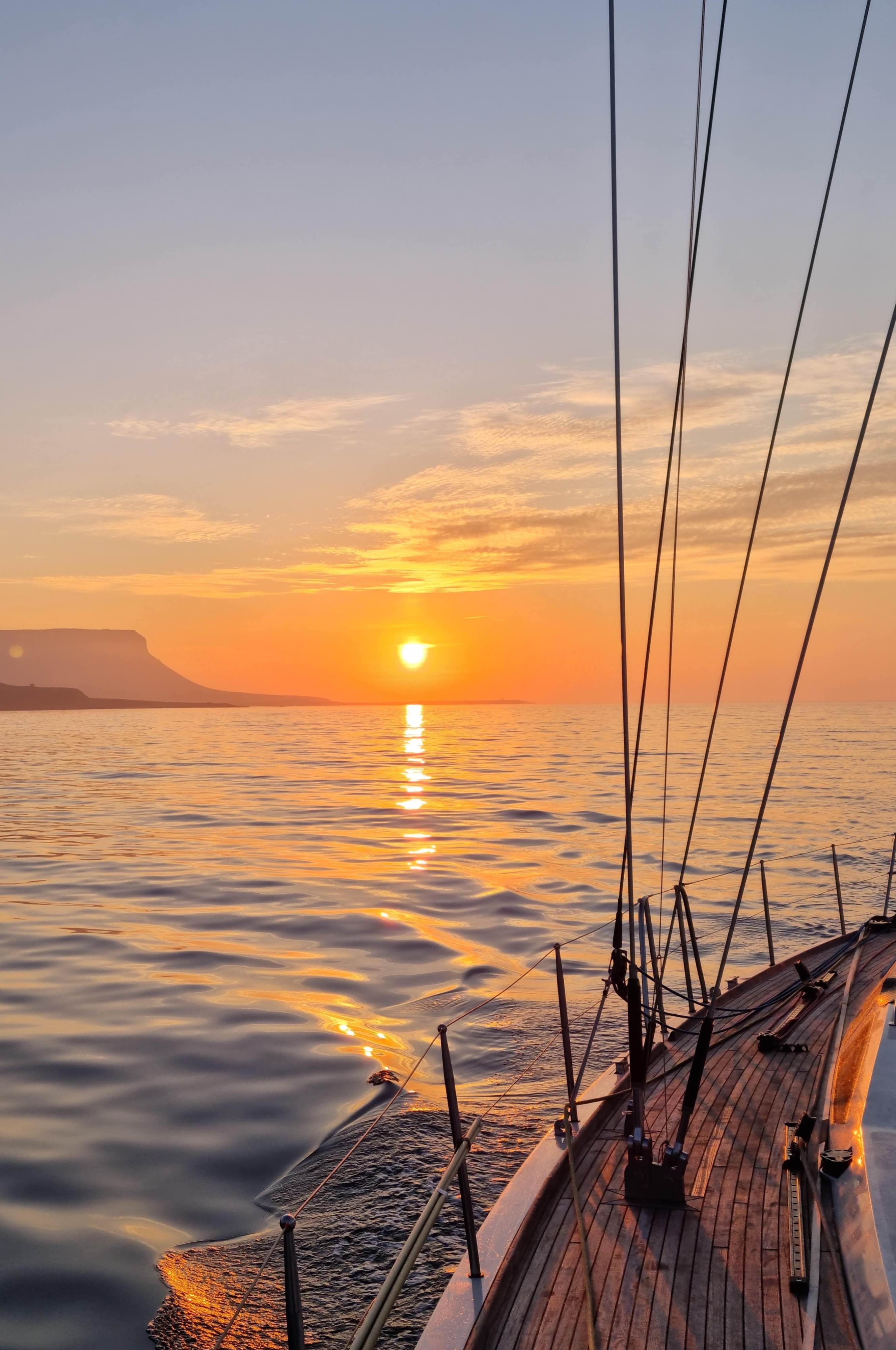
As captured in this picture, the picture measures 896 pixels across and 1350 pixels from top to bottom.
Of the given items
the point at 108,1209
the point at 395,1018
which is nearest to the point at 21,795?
the point at 395,1018

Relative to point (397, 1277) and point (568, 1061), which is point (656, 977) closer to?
point (568, 1061)

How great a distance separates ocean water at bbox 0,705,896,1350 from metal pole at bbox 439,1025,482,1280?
8.44 feet

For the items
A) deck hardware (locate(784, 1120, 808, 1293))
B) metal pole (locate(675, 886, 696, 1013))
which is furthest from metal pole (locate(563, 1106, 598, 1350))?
metal pole (locate(675, 886, 696, 1013))

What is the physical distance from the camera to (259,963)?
1352cm

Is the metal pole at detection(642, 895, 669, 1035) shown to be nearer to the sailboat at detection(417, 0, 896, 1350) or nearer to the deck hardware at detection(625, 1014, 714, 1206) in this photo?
the sailboat at detection(417, 0, 896, 1350)

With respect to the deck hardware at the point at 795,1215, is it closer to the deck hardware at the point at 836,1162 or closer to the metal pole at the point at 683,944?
the deck hardware at the point at 836,1162

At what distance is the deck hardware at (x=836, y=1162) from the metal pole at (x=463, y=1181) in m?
1.60

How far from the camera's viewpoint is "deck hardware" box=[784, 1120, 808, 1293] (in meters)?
3.92

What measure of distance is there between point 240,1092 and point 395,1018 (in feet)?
8.92

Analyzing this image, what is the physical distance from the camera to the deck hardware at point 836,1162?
4547 mm

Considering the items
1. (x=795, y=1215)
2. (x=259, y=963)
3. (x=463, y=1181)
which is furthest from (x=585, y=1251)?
(x=259, y=963)

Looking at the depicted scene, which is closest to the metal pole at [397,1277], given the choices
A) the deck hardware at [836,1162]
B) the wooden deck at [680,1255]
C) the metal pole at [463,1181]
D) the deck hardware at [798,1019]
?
the metal pole at [463,1181]

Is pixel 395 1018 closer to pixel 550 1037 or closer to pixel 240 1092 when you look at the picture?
pixel 550 1037

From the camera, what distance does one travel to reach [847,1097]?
5.20 metres
